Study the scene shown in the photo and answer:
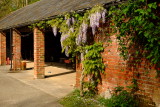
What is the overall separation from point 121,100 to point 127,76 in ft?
2.14

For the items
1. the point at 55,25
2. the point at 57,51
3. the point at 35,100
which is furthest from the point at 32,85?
the point at 57,51

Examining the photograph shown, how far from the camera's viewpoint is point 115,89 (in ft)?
18.3

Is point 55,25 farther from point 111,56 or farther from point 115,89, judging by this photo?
point 115,89

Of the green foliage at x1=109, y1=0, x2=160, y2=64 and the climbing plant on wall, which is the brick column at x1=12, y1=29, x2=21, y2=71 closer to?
the climbing plant on wall

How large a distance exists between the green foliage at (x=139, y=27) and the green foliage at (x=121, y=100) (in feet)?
3.11

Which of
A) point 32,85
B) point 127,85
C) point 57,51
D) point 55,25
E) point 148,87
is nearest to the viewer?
point 148,87

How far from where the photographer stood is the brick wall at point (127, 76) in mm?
4656

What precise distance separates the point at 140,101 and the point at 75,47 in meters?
2.74

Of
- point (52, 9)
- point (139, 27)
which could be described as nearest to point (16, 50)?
point (52, 9)

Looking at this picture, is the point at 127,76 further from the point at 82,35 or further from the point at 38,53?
the point at 38,53

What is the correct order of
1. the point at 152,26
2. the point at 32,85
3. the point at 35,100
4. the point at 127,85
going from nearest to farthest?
the point at 152,26
the point at 127,85
the point at 35,100
the point at 32,85

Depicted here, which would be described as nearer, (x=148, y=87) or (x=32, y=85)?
(x=148, y=87)

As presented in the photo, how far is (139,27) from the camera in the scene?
4.58 m

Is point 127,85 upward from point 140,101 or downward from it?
upward
